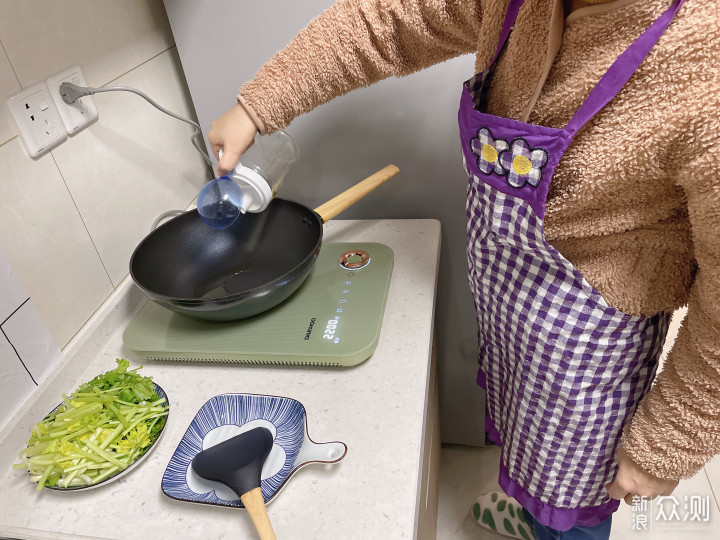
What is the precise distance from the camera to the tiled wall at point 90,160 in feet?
2.21

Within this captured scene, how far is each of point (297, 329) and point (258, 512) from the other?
27 centimetres

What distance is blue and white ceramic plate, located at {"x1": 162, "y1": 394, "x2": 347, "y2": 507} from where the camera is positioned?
574 mm

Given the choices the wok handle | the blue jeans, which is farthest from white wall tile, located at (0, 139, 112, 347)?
the blue jeans

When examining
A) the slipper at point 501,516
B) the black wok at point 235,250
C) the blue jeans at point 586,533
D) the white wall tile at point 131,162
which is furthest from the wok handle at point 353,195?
the slipper at point 501,516

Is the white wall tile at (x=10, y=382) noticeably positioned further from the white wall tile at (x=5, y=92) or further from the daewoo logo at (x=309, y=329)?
the daewoo logo at (x=309, y=329)

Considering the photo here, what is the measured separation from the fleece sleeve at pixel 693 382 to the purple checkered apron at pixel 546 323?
6 centimetres

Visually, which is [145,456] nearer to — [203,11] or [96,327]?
[96,327]

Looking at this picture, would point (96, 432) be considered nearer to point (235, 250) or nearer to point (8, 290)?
point (8, 290)

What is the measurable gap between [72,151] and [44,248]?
15 centimetres

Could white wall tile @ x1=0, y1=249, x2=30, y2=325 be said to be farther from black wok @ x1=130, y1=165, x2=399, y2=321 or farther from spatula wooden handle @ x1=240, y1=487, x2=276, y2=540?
spatula wooden handle @ x1=240, y1=487, x2=276, y2=540

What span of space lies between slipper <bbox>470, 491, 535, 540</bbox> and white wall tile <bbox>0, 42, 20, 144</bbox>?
1194mm

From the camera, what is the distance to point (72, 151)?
0.77 metres

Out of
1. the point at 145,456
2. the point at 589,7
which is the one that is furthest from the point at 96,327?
the point at 589,7

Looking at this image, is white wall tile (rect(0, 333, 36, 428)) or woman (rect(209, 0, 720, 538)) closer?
woman (rect(209, 0, 720, 538))
